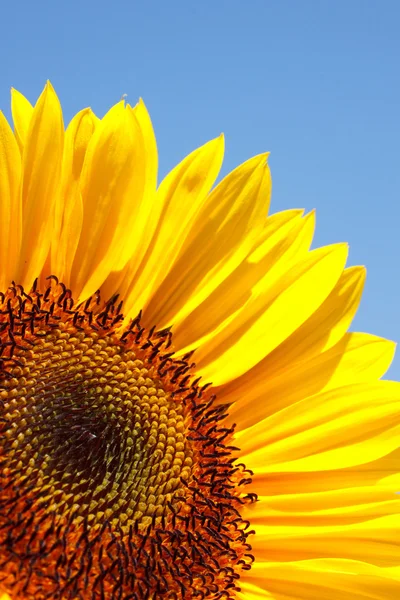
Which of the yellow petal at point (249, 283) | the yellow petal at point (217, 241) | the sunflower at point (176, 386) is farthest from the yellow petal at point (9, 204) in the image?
the yellow petal at point (249, 283)

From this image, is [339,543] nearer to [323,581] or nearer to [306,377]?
[323,581]

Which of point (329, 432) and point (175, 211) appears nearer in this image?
point (175, 211)

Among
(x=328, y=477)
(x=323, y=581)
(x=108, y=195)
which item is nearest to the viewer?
(x=323, y=581)

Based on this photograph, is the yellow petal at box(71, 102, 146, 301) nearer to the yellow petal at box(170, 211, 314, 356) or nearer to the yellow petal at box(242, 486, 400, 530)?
the yellow petal at box(170, 211, 314, 356)

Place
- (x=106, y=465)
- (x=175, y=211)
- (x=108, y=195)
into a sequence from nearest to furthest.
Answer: (x=106, y=465) < (x=108, y=195) < (x=175, y=211)

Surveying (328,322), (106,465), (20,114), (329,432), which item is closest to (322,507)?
(329,432)

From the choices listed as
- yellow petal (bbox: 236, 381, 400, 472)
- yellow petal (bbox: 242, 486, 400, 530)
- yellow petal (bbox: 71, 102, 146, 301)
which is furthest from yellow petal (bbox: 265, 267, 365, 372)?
yellow petal (bbox: 71, 102, 146, 301)
